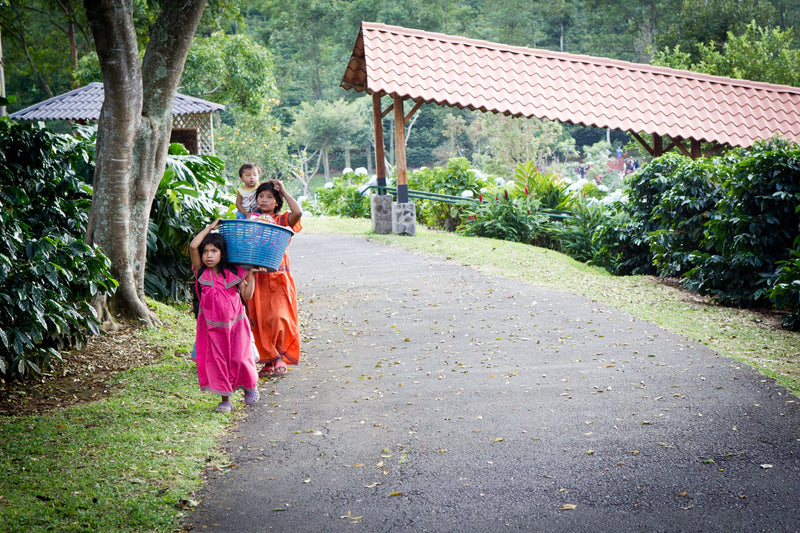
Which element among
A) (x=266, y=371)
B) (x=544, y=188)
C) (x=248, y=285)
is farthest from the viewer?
(x=544, y=188)

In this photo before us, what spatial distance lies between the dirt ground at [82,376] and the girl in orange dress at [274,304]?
0.94 m

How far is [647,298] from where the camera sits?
28.8ft

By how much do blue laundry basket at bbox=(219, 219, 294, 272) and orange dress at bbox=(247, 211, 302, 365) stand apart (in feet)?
2.35

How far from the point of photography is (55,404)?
4.94m

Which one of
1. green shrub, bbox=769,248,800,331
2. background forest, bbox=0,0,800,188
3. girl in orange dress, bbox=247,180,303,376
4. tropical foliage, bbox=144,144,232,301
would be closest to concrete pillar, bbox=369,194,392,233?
tropical foliage, bbox=144,144,232,301

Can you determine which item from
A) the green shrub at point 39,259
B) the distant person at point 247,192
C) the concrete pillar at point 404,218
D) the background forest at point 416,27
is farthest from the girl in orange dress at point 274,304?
the background forest at point 416,27

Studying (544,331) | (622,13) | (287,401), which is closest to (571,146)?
(622,13)

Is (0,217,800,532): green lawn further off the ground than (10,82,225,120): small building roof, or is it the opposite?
(10,82,225,120): small building roof

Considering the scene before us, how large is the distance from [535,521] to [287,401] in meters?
2.34

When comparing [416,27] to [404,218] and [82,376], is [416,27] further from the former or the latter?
[82,376]

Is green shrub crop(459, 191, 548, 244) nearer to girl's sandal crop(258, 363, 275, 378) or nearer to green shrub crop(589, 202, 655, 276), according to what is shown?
green shrub crop(589, 202, 655, 276)

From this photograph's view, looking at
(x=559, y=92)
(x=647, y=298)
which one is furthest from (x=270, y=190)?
(x=559, y=92)

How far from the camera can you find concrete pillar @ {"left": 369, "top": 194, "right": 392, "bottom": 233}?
14.7m

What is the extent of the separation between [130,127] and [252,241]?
2128mm
